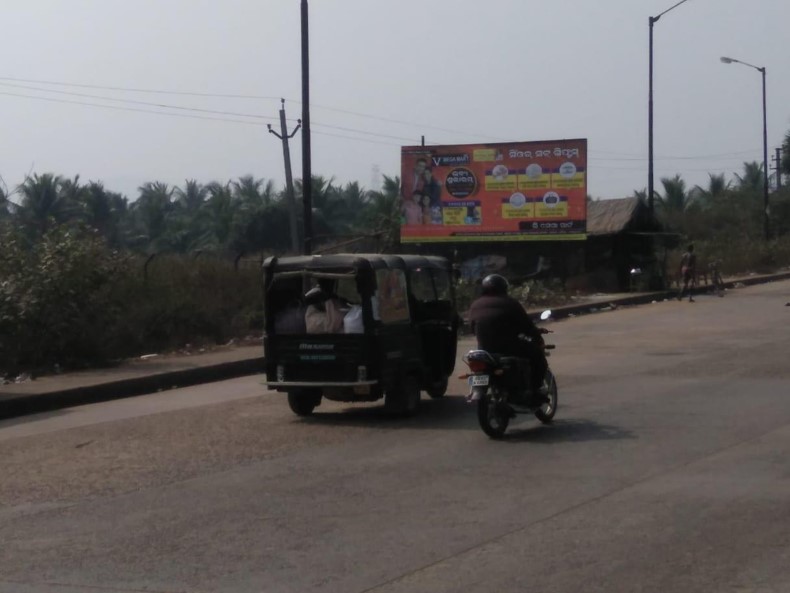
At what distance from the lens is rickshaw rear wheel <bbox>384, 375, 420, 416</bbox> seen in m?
13.4

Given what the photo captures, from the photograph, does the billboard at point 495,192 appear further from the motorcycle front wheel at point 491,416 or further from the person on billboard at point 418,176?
the motorcycle front wheel at point 491,416

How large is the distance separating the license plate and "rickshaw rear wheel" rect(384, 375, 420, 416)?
6.03 ft

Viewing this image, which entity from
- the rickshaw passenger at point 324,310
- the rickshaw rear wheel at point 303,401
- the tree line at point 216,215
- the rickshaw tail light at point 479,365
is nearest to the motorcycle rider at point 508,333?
the rickshaw tail light at point 479,365

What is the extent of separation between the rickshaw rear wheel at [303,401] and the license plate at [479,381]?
8.54 ft

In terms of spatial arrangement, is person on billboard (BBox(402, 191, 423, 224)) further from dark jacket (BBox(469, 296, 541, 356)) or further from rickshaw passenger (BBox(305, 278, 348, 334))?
dark jacket (BBox(469, 296, 541, 356))

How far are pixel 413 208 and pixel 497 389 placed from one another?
2754cm

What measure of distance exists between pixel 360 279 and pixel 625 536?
591cm

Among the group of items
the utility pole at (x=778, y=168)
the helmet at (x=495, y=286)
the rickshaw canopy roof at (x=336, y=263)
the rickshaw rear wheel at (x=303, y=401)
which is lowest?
the rickshaw rear wheel at (x=303, y=401)

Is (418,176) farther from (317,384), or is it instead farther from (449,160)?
(317,384)

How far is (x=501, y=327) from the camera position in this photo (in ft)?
39.9

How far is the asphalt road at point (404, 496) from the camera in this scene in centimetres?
702

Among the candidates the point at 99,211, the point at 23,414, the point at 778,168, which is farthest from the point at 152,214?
→ the point at 23,414

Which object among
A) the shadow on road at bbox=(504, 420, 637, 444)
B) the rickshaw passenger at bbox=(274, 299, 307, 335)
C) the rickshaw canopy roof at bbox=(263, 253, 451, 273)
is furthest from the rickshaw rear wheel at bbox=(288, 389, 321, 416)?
the shadow on road at bbox=(504, 420, 637, 444)

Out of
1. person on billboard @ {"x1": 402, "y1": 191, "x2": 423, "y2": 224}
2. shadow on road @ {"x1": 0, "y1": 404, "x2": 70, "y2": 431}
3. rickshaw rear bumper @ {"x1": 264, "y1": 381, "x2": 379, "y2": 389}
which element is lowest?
shadow on road @ {"x1": 0, "y1": 404, "x2": 70, "y2": 431}
